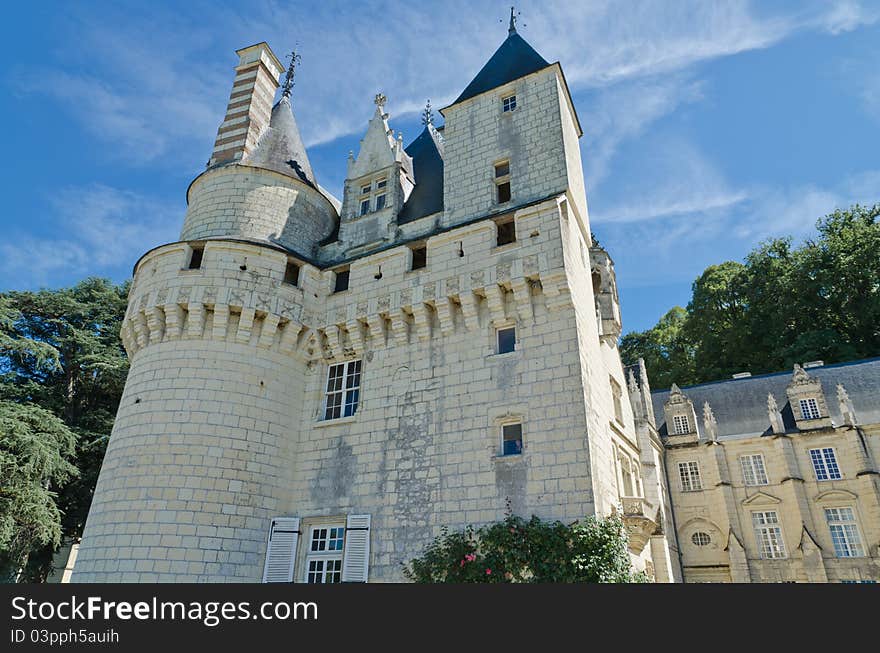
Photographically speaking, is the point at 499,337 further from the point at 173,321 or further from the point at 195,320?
the point at 173,321

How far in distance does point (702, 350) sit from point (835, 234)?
10855mm

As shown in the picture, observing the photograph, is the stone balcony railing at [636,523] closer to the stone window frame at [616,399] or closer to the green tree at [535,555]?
the green tree at [535,555]

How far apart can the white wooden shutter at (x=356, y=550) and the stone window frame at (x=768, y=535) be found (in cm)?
1765

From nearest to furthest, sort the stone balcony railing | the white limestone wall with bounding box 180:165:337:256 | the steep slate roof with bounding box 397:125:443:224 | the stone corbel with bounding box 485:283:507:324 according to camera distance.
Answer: the stone balcony railing
the stone corbel with bounding box 485:283:507:324
the white limestone wall with bounding box 180:165:337:256
the steep slate roof with bounding box 397:125:443:224

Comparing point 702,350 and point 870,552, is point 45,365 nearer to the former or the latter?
point 870,552

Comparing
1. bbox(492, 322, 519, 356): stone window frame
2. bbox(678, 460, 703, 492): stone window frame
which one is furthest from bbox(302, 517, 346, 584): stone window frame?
bbox(678, 460, 703, 492): stone window frame

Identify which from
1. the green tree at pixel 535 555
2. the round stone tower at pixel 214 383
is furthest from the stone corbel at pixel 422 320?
the green tree at pixel 535 555

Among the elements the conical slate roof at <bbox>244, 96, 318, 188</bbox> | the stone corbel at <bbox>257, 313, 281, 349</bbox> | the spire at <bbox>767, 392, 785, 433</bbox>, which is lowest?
the stone corbel at <bbox>257, 313, 281, 349</bbox>

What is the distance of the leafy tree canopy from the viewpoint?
3144 cm

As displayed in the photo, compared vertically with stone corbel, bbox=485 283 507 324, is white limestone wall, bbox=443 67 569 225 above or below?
above

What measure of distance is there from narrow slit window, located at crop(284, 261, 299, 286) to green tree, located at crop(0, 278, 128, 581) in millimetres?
10189

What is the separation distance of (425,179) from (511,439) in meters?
10.1

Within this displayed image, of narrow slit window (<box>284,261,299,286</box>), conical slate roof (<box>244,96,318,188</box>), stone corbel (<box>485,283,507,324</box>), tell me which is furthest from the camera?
conical slate roof (<box>244,96,318,188</box>)

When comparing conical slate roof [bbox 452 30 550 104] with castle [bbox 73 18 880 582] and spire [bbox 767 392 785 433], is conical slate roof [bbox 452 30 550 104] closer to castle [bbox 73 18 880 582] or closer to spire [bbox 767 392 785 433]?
castle [bbox 73 18 880 582]
